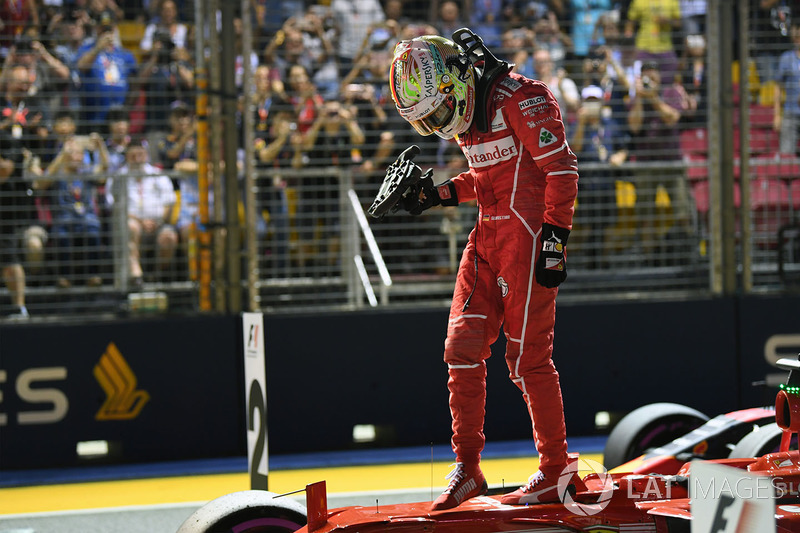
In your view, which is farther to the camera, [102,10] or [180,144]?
[102,10]

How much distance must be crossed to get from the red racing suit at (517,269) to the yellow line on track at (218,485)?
5.65 feet

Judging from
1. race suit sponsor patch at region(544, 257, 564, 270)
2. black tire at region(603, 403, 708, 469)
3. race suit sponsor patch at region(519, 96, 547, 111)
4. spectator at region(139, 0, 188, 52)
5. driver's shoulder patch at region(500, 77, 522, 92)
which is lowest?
black tire at region(603, 403, 708, 469)

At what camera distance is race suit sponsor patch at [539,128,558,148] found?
4.00m

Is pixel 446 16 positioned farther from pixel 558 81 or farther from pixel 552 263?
pixel 552 263

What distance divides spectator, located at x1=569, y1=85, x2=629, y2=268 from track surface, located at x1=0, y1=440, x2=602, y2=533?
1.58 metres

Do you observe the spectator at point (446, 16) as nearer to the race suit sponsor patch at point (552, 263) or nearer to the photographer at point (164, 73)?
the photographer at point (164, 73)

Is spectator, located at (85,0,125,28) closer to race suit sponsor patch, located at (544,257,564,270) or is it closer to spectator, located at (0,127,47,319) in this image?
spectator, located at (0,127,47,319)

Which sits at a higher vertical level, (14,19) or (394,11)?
(394,11)

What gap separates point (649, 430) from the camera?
207 inches

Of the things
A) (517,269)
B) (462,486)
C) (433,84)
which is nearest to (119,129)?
(433,84)

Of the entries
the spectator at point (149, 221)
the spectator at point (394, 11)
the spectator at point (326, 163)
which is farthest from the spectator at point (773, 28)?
the spectator at point (149, 221)

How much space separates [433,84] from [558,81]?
3.85 m

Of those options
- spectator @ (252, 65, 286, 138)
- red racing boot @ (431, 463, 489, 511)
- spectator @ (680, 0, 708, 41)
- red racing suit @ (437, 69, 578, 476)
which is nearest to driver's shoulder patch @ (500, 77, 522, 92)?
red racing suit @ (437, 69, 578, 476)

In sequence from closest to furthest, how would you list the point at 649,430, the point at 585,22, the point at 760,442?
1. the point at 760,442
2. the point at 649,430
3. the point at 585,22
